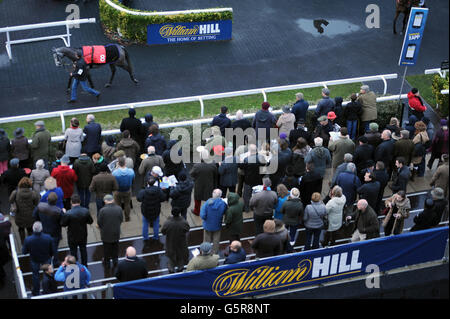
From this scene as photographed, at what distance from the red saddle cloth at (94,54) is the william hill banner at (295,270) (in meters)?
8.08

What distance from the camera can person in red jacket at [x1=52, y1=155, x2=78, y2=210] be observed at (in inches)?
538

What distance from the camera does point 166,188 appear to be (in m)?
14.2

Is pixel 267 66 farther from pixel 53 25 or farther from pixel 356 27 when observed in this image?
pixel 53 25

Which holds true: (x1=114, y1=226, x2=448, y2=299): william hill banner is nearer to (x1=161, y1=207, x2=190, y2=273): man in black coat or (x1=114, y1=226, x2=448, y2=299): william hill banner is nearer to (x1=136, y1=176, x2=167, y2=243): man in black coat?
(x1=161, y1=207, x2=190, y2=273): man in black coat

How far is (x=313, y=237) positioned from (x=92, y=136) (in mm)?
5052

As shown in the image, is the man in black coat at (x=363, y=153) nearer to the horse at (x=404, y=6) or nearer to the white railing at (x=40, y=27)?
the horse at (x=404, y=6)

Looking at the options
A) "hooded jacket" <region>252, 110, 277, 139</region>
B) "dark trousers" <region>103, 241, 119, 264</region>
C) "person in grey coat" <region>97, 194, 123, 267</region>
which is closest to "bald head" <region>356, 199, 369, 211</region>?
"hooded jacket" <region>252, 110, 277, 139</region>

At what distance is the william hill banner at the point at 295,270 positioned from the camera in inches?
477

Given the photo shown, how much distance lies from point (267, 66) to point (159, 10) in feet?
15.0

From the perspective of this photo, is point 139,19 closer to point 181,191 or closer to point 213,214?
point 181,191

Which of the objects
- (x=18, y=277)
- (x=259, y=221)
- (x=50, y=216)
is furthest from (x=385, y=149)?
(x=18, y=277)

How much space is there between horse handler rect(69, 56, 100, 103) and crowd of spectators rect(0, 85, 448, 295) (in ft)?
9.87

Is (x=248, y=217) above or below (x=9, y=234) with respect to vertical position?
below
